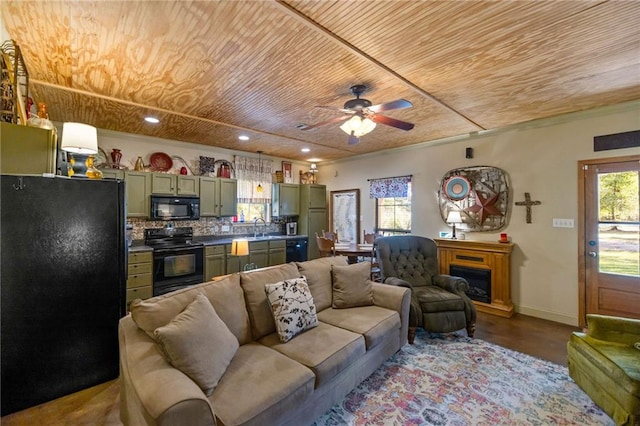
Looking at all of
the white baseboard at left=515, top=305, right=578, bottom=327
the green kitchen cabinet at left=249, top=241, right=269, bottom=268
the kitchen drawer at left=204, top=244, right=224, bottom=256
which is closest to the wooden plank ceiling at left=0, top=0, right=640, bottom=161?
the kitchen drawer at left=204, top=244, right=224, bottom=256

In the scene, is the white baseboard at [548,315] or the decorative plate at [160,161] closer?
the white baseboard at [548,315]

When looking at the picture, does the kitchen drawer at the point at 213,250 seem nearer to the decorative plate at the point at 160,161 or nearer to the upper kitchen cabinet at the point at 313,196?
the decorative plate at the point at 160,161

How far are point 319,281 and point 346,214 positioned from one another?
12.5 ft

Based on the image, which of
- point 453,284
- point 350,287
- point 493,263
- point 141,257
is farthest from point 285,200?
point 493,263

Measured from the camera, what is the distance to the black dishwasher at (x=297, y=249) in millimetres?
5980

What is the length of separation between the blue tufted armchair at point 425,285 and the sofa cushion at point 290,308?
1257 mm

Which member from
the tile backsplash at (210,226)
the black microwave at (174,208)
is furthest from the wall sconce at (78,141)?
the tile backsplash at (210,226)

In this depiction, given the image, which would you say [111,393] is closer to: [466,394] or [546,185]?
[466,394]

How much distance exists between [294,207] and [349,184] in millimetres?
1368

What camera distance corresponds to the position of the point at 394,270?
137 inches

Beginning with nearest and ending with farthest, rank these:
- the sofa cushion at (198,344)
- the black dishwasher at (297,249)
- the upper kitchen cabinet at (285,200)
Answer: the sofa cushion at (198,344), the black dishwasher at (297,249), the upper kitchen cabinet at (285,200)

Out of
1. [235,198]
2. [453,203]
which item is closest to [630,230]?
[453,203]

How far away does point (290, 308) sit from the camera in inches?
85.6

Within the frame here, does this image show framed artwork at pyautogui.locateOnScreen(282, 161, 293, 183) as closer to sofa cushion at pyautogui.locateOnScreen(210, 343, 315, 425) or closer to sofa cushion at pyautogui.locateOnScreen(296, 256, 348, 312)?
sofa cushion at pyautogui.locateOnScreen(296, 256, 348, 312)
